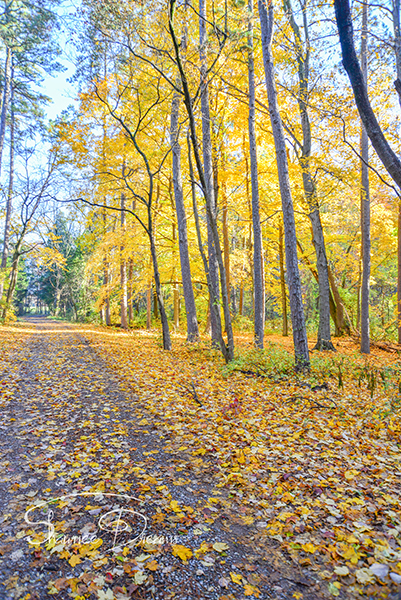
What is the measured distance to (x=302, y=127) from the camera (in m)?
11.2

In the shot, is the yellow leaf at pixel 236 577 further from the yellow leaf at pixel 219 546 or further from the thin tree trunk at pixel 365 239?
the thin tree trunk at pixel 365 239

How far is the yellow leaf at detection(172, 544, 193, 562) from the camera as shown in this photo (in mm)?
2318

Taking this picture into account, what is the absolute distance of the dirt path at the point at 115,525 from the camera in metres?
2.09

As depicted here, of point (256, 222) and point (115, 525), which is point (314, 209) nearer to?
point (256, 222)

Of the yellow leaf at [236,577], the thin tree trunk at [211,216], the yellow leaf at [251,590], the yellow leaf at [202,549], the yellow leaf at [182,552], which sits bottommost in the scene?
the yellow leaf at [251,590]

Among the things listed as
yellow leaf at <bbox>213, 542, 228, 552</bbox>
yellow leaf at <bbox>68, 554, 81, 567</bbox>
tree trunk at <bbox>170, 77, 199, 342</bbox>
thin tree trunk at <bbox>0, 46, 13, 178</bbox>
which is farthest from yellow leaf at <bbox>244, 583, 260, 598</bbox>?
thin tree trunk at <bbox>0, 46, 13, 178</bbox>

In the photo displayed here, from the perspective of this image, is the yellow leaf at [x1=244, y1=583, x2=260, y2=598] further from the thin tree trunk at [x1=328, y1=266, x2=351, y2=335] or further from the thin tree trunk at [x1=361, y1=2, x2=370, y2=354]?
the thin tree trunk at [x1=328, y1=266, x2=351, y2=335]

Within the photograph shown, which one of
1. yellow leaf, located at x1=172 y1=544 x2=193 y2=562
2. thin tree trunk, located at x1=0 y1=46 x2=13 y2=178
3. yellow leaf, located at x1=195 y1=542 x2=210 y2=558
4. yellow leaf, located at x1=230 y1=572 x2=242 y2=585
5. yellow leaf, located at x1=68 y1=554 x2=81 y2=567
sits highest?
thin tree trunk, located at x1=0 y1=46 x2=13 y2=178

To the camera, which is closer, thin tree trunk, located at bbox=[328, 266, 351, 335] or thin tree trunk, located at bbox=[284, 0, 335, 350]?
thin tree trunk, located at bbox=[284, 0, 335, 350]

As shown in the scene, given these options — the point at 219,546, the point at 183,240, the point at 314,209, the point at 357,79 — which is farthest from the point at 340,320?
the point at 219,546

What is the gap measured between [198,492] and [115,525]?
0.87 meters

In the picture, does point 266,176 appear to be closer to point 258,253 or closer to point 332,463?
point 258,253

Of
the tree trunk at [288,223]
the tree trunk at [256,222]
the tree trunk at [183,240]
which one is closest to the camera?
the tree trunk at [288,223]

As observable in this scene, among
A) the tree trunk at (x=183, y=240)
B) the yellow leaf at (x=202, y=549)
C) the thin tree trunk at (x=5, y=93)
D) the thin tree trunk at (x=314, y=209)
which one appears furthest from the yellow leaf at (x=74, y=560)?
the thin tree trunk at (x=5, y=93)
